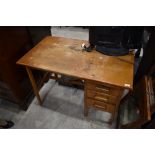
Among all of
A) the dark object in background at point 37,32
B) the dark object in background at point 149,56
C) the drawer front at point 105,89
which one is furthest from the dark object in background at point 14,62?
the dark object in background at point 149,56

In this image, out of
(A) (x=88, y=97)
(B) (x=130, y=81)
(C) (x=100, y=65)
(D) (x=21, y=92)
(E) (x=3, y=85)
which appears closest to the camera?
(B) (x=130, y=81)

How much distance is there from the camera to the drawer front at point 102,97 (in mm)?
1360

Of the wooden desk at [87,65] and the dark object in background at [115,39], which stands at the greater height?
the dark object in background at [115,39]

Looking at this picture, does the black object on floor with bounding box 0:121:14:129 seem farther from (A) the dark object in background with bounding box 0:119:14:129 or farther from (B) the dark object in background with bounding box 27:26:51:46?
(B) the dark object in background with bounding box 27:26:51:46

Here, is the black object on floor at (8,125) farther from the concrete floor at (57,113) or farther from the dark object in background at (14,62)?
the dark object in background at (14,62)

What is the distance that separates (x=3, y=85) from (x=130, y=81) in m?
1.40

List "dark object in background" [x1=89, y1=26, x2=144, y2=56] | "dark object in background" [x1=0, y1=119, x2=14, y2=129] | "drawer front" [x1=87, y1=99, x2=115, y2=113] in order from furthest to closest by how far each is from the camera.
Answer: "dark object in background" [x1=0, y1=119, x2=14, y2=129], "drawer front" [x1=87, y1=99, x2=115, y2=113], "dark object in background" [x1=89, y1=26, x2=144, y2=56]

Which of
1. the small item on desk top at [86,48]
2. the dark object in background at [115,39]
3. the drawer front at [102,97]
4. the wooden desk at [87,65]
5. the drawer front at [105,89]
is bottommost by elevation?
the drawer front at [102,97]

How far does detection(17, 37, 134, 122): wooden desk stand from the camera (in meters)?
1.23

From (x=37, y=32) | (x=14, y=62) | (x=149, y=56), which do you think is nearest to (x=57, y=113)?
(x=14, y=62)

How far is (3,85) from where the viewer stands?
165 centimetres

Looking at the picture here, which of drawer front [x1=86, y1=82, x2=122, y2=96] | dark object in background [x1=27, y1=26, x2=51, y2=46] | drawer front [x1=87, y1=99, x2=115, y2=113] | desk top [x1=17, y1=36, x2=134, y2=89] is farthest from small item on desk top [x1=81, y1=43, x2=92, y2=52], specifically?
dark object in background [x1=27, y1=26, x2=51, y2=46]
